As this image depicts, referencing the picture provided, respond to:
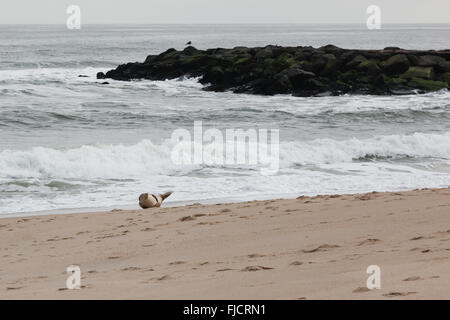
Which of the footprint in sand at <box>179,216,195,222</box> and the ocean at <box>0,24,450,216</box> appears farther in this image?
the ocean at <box>0,24,450,216</box>

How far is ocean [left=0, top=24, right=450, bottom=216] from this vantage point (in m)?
11.9

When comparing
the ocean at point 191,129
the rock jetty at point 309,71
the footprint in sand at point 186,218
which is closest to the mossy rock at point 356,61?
the rock jetty at point 309,71

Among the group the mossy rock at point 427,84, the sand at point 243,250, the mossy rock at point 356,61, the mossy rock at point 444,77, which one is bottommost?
the sand at point 243,250

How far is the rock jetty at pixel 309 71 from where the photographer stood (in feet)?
95.9

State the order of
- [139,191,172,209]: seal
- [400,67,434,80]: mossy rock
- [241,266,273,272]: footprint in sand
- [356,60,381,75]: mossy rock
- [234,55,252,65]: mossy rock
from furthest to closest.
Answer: [234,55,252,65]: mossy rock
[400,67,434,80]: mossy rock
[356,60,381,75]: mossy rock
[139,191,172,209]: seal
[241,266,273,272]: footprint in sand

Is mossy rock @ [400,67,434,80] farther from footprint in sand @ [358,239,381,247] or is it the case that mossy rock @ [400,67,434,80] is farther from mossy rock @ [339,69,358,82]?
footprint in sand @ [358,239,381,247]

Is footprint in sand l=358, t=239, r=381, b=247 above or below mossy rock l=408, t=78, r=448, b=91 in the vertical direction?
below

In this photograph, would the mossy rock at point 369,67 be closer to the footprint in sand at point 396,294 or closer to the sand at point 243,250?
the sand at point 243,250

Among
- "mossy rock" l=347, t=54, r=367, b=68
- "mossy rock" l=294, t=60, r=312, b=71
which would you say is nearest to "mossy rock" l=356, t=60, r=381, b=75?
"mossy rock" l=347, t=54, r=367, b=68

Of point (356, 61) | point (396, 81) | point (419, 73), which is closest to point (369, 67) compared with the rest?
point (356, 61)

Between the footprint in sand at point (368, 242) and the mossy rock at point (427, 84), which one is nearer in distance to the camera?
the footprint in sand at point (368, 242)

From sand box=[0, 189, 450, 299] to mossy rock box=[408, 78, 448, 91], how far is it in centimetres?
2104

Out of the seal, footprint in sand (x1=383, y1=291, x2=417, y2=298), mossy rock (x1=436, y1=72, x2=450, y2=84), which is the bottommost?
the seal

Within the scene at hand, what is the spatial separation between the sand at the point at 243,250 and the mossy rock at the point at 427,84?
69.0 ft
